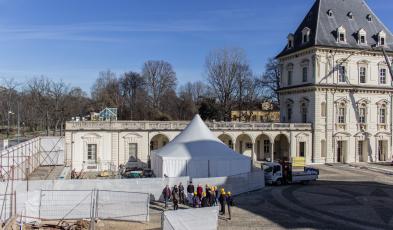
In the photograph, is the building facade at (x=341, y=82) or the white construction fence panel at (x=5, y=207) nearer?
the white construction fence panel at (x=5, y=207)

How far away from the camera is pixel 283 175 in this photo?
101ft

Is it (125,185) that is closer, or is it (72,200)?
(72,200)

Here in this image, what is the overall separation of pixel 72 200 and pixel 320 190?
54.2 ft

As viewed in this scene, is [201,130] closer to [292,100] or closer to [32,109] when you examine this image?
[292,100]

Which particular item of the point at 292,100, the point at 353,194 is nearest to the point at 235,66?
the point at 292,100

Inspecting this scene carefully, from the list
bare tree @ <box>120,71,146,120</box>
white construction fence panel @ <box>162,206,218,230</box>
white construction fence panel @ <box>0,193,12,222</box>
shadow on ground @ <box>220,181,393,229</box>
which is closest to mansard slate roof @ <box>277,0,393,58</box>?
shadow on ground @ <box>220,181,393,229</box>

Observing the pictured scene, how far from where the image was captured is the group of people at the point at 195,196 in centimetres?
2145

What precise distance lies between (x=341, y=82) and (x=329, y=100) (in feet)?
8.25

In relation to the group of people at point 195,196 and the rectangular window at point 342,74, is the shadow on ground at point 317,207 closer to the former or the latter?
the group of people at point 195,196

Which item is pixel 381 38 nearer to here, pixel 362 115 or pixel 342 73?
pixel 342 73

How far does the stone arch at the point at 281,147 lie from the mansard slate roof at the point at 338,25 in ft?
31.6

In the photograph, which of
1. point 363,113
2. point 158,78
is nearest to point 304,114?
point 363,113

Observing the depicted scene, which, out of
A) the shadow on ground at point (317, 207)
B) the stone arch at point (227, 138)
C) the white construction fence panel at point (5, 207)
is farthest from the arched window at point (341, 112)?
the white construction fence panel at point (5, 207)

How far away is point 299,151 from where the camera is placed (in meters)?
45.7
